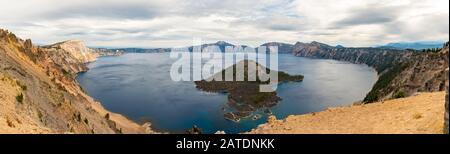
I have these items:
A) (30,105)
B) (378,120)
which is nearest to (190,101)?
(30,105)

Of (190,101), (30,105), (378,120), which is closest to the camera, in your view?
(378,120)

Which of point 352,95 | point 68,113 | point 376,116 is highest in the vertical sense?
point 376,116

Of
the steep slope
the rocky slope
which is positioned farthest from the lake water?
the steep slope

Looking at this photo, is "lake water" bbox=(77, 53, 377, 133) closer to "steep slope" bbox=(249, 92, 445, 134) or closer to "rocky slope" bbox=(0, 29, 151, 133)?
"rocky slope" bbox=(0, 29, 151, 133)

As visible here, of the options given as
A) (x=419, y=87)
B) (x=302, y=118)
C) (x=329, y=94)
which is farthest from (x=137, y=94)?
(x=302, y=118)

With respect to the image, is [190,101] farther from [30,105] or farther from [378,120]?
[378,120]

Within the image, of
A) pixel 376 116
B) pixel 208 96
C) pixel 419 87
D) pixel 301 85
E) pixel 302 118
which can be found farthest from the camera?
pixel 301 85

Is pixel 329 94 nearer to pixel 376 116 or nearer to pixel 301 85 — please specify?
pixel 301 85

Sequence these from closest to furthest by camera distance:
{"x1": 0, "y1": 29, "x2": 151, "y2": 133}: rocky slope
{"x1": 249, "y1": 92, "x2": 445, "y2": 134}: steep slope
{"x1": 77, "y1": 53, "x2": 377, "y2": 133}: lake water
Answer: {"x1": 249, "y1": 92, "x2": 445, "y2": 134}: steep slope, {"x1": 0, "y1": 29, "x2": 151, "y2": 133}: rocky slope, {"x1": 77, "y1": 53, "x2": 377, "y2": 133}: lake water
